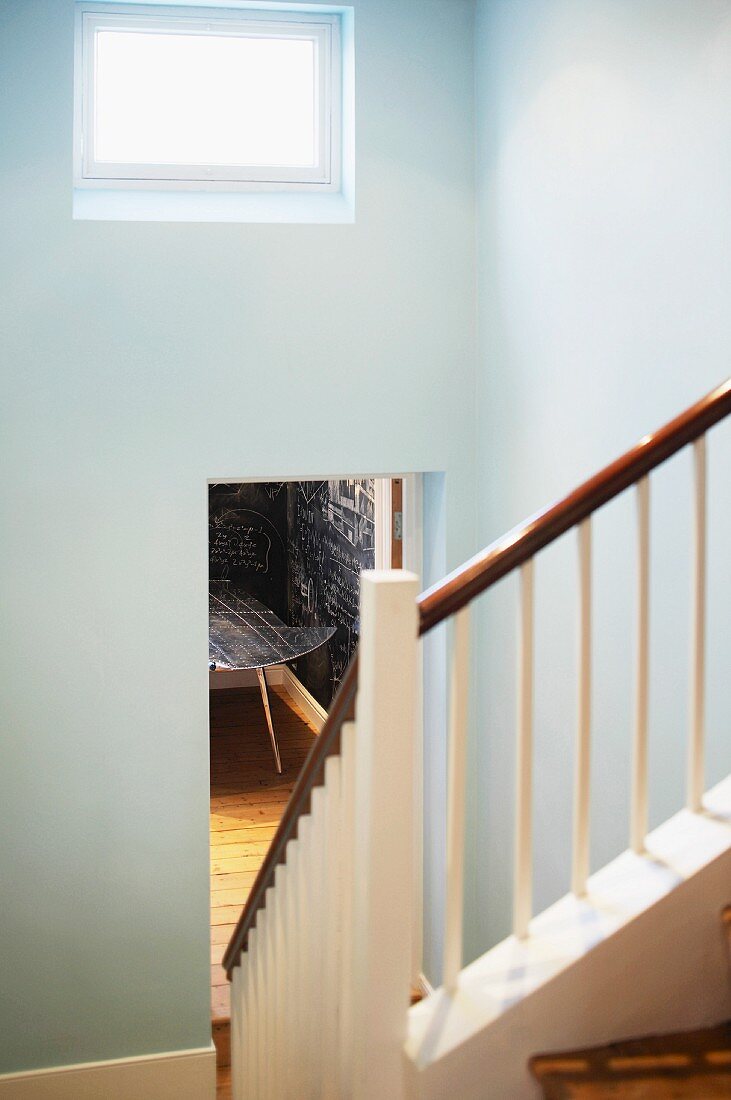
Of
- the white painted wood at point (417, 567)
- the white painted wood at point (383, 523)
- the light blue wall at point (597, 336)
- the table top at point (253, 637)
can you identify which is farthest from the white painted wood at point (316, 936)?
the table top at point (253, 637)

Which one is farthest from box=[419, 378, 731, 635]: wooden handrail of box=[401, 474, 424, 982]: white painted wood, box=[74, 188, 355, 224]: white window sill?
box=[401, 474, 424, 982]: white painted wood

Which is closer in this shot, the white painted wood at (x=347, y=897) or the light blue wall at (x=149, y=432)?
the white painted wood at (x=347, y=897)

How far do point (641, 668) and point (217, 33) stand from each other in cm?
304

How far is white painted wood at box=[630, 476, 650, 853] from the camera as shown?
155 centimetres

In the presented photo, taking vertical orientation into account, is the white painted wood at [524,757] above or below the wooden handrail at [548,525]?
below

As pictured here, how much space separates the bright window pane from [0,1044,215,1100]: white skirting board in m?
3.15

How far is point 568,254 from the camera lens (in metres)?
3.09

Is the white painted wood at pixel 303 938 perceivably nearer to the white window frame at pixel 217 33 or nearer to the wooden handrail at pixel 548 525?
the wooden handrail at pixel 548 525

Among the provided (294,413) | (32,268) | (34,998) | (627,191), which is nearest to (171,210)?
(32,268)

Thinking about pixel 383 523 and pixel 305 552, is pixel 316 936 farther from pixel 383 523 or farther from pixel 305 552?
pixel 305 552

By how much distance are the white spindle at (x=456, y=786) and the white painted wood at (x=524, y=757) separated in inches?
3.3

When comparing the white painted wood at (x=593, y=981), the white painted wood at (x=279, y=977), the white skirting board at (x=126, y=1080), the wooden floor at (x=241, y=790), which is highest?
the white painted wood at (x=593, y=981)

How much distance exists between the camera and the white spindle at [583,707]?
154cm

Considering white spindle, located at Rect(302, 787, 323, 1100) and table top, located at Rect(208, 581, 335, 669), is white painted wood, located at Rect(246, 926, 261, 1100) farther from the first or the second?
table top, located at Rect(208, 581, 335, 669)
